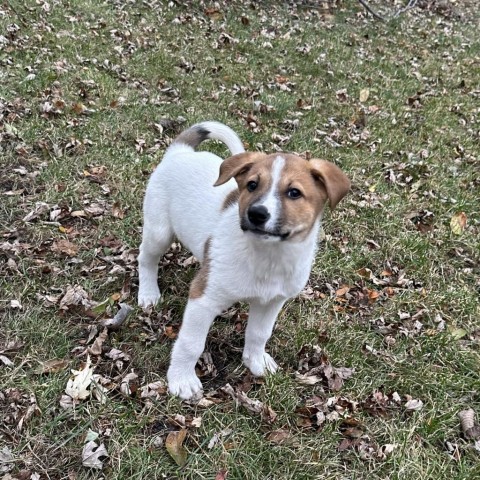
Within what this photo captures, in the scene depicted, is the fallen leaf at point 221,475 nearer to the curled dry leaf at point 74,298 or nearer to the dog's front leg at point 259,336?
the dog's front leg at point 259,336

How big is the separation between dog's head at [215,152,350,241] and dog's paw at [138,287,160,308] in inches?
61.0

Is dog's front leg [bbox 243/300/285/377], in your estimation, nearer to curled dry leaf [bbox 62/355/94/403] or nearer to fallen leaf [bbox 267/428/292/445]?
fallen leaf [bbox 267/428/292/445]

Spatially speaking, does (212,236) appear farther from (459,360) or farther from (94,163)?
(94,163)

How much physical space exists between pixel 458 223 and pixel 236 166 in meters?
3.61

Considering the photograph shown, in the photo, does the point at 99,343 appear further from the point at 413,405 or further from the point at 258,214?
the point at 413,405

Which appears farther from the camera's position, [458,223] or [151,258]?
[458,223]

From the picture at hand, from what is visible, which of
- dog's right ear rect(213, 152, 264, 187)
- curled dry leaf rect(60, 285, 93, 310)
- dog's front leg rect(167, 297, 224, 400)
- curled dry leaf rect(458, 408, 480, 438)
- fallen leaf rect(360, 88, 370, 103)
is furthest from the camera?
fallen leaf rect(360, 88, 370, 103)

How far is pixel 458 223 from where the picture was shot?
608cm

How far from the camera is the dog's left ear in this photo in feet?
10.7

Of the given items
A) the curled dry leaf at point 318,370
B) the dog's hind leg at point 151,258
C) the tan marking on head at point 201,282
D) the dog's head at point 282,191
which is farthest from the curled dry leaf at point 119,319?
the dog's head at point 282,191

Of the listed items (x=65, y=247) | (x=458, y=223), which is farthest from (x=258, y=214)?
(x=458, y=223)

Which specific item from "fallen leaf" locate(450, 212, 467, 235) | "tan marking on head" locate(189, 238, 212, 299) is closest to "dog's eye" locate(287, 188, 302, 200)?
"tan marking on head" locate(189, 238, 212, 299)

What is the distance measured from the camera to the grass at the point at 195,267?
3.56m

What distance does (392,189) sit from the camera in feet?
22.0
